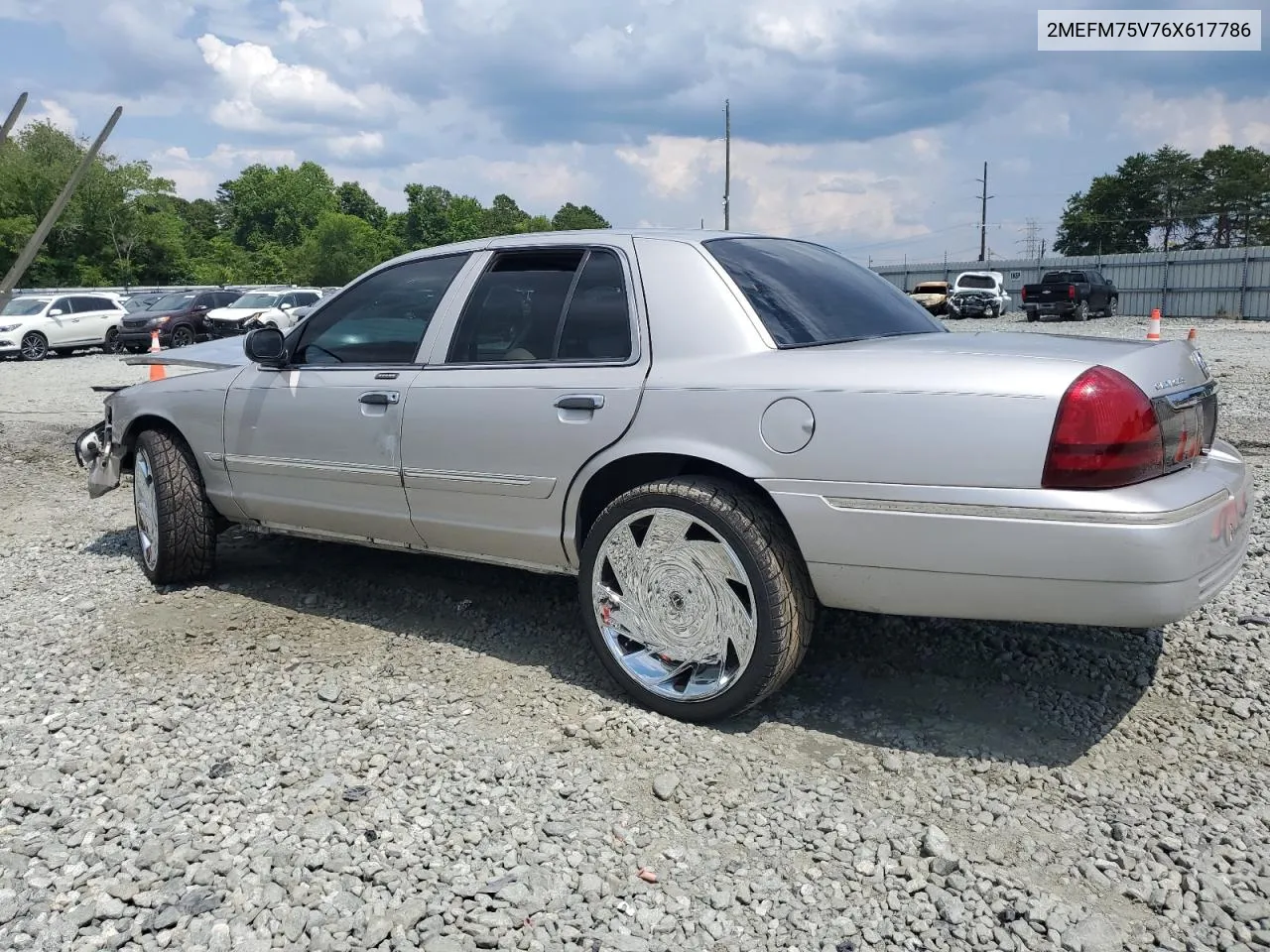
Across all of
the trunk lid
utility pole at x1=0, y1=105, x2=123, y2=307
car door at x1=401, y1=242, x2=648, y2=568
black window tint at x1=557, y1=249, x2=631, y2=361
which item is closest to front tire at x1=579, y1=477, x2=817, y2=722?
car door at x1=401, y1=242, x2=648, y2=568

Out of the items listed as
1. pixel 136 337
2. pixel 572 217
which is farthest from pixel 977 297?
pixel 572 217

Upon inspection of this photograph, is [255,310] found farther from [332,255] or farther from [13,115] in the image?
[332,255]

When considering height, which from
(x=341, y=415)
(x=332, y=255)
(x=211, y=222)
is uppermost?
(x=211, y=222)

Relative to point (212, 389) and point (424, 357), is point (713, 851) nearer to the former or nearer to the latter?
point (424, 357)

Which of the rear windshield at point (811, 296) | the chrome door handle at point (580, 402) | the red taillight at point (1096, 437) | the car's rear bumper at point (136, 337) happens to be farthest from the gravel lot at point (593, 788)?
the car's rear bumper at point (136, 337)

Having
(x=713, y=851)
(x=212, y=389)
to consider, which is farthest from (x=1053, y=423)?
(x=212, y=389)

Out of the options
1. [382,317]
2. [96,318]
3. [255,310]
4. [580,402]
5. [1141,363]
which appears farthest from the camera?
[255,310]

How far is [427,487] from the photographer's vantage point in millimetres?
3926

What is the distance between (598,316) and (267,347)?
1.63 meters

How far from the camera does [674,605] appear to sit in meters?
3.33

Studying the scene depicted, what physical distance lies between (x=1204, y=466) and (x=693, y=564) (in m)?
1.54

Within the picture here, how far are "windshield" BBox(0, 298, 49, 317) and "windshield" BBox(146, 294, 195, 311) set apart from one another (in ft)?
7.65

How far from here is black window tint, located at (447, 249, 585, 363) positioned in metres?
3.78

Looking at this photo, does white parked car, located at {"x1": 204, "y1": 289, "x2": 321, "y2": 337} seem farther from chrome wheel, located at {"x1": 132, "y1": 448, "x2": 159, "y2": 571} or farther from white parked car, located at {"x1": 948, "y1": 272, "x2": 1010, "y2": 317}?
chrome wheel, located at {"x1": 132, "y1": 448, "x2": 159, "y2": 571}
